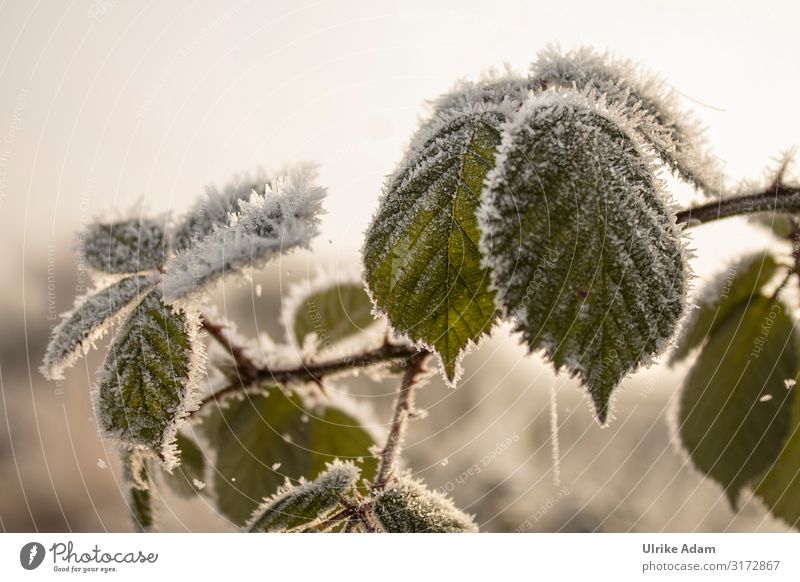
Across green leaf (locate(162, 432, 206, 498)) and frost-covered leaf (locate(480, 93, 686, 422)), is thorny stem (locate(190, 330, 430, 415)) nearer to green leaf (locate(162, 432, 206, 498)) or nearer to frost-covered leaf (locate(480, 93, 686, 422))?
green leaf (locate(162, 432, 206, 498))

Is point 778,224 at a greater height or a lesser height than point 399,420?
greater

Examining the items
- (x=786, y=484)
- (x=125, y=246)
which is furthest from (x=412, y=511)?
(x=786, y=484)

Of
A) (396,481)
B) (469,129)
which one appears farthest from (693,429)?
(469,129)

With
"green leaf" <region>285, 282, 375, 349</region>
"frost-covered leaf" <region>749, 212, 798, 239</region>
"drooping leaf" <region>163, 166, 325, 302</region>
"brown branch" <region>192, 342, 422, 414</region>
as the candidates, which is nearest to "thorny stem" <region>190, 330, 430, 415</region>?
"brown branch" <region>192, 342, 422, 414</region>

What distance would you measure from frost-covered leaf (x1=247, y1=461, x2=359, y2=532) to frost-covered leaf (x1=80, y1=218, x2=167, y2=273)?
22 cm

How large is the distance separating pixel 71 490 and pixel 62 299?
433 mm

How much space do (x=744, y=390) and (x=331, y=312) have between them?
455 mm

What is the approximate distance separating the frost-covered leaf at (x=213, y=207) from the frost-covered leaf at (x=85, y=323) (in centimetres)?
8

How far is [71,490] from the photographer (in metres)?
0.96

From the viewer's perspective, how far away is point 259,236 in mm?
375

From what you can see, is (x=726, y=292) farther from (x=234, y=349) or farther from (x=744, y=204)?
(x=234, y=349)

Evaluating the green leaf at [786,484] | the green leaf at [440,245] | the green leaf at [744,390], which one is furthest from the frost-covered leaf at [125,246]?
the green leaf at [786,484]

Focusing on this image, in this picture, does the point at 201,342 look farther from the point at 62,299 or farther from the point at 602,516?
the point at 602,516

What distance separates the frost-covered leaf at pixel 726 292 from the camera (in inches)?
25.7
